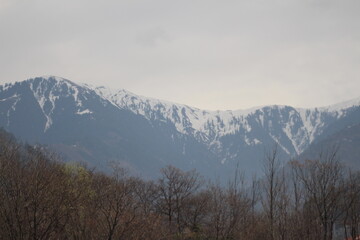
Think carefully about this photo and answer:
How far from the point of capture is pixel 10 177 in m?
20.4

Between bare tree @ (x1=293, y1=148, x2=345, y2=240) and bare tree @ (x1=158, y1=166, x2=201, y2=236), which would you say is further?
bare tree @ (x1=158, y1=166, x2=201, y2=236)

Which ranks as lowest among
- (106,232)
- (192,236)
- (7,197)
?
(192,236)

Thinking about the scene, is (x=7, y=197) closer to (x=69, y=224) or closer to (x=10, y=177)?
(x=10, y=177)

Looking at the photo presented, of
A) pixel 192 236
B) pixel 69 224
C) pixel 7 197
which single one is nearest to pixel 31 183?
pixel 7 197

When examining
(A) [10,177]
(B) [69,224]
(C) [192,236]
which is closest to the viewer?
(A) [10,177]

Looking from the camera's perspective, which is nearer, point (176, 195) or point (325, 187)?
point (325, 187)

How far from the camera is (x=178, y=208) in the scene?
60594 mm

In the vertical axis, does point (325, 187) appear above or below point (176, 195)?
above

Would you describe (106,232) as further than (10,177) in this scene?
Yes

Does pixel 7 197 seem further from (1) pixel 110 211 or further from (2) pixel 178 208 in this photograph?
(2) pixel 178 208

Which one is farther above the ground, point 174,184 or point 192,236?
point 174,184

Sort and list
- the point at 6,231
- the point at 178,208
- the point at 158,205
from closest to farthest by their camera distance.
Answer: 1. the point at 6,231
2. the point at 178,208
3. the point at 158,205

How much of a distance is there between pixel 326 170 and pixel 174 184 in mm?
37180

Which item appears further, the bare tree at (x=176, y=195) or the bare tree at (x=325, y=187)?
the bare tree at (x=176, y=195)
